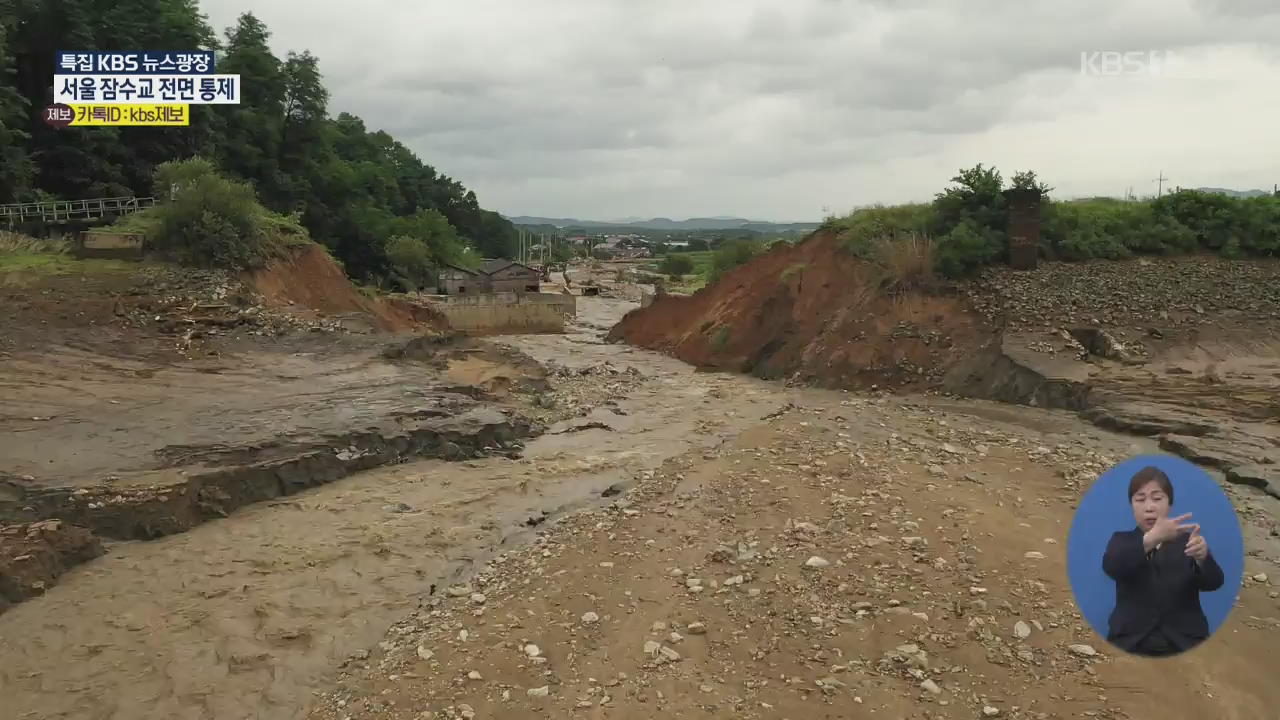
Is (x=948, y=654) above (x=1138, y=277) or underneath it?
underneath

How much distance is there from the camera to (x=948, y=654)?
5957 mm

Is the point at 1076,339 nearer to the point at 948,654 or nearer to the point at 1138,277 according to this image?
the point at 1138,277

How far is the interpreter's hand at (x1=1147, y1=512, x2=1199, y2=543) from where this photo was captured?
2562 mm

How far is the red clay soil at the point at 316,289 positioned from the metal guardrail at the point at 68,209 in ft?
18.0

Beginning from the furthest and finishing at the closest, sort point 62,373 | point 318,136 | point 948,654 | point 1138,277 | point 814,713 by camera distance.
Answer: point 318,136, point 1138,277, point 62,373, point 948,654, point 814,713

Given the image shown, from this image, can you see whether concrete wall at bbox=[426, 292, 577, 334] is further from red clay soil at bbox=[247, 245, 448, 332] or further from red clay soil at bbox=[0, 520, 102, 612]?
red clay soil at bbox=[0, 520, 102, 612]

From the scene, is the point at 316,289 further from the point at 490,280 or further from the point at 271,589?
the point at 271,589

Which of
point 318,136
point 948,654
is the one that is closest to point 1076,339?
point 948,654

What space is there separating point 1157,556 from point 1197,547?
12 cm

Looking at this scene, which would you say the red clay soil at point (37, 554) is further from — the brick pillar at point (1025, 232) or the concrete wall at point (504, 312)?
the concrete wall at point (504, 312)

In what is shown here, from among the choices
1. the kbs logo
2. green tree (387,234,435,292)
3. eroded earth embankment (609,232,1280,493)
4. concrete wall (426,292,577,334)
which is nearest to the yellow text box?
the kbs logo

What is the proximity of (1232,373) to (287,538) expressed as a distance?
1664 centimetres

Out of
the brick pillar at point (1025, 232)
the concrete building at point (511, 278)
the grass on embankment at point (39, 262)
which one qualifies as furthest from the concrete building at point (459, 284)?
the brick pillar at point (1025, 232)

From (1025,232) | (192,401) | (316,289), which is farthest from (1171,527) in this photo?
(316,289)
